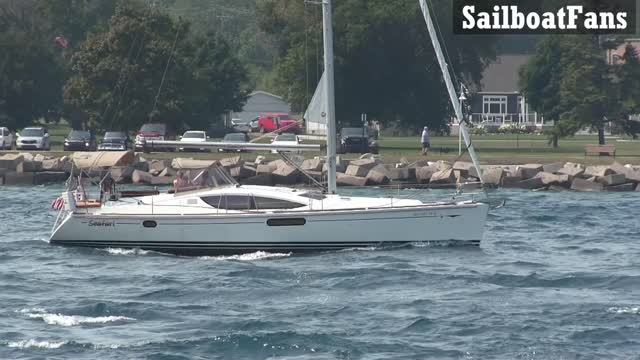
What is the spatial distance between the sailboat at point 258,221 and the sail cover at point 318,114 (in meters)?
2.11

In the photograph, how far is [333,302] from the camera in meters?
27.0

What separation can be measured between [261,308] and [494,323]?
4470 millimetres

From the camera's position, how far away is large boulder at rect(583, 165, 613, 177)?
5472cm

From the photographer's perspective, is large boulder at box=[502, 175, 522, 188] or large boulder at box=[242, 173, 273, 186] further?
large boulder at box=[502, 175, 522, 188]

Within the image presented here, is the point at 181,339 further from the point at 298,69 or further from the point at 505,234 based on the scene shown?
the point at 298,69

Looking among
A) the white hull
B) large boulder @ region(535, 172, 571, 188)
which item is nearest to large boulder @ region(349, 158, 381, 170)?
large boulder @ region(535, 172, 571, 188)

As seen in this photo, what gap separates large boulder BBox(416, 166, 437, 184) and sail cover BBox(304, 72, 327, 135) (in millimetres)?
19502

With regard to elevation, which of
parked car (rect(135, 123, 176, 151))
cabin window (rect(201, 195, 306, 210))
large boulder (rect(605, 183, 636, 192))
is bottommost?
large boulder (rect(605, 183, 636, 192))

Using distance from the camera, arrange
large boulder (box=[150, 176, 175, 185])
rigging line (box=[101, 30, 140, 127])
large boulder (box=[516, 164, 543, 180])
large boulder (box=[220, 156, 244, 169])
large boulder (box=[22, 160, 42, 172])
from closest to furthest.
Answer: large boulder (box=[516, 164, 543, 180])
large boulder (box=[150, 176, 175, 185])
large boulder (box=[220, 156, 244, 169])
large boulder (box=[22, 160, 42, 172])
rigging line (box=[101, 30, 140, 127])

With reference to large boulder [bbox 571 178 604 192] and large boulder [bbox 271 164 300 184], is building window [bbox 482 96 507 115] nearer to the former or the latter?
large boulder [bbox 571 178 604 192]

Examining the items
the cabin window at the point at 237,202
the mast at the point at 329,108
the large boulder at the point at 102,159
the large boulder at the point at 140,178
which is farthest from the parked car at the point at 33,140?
the cabin window at the point at 237,202

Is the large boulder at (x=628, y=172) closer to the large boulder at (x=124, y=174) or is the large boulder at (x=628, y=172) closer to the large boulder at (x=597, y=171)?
the large boulder at (x=597, y=171)

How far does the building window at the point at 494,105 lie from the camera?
133750 mm

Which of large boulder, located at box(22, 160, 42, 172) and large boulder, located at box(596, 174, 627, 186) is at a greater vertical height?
large boulder, located at box(22, 160, 42, 172)
